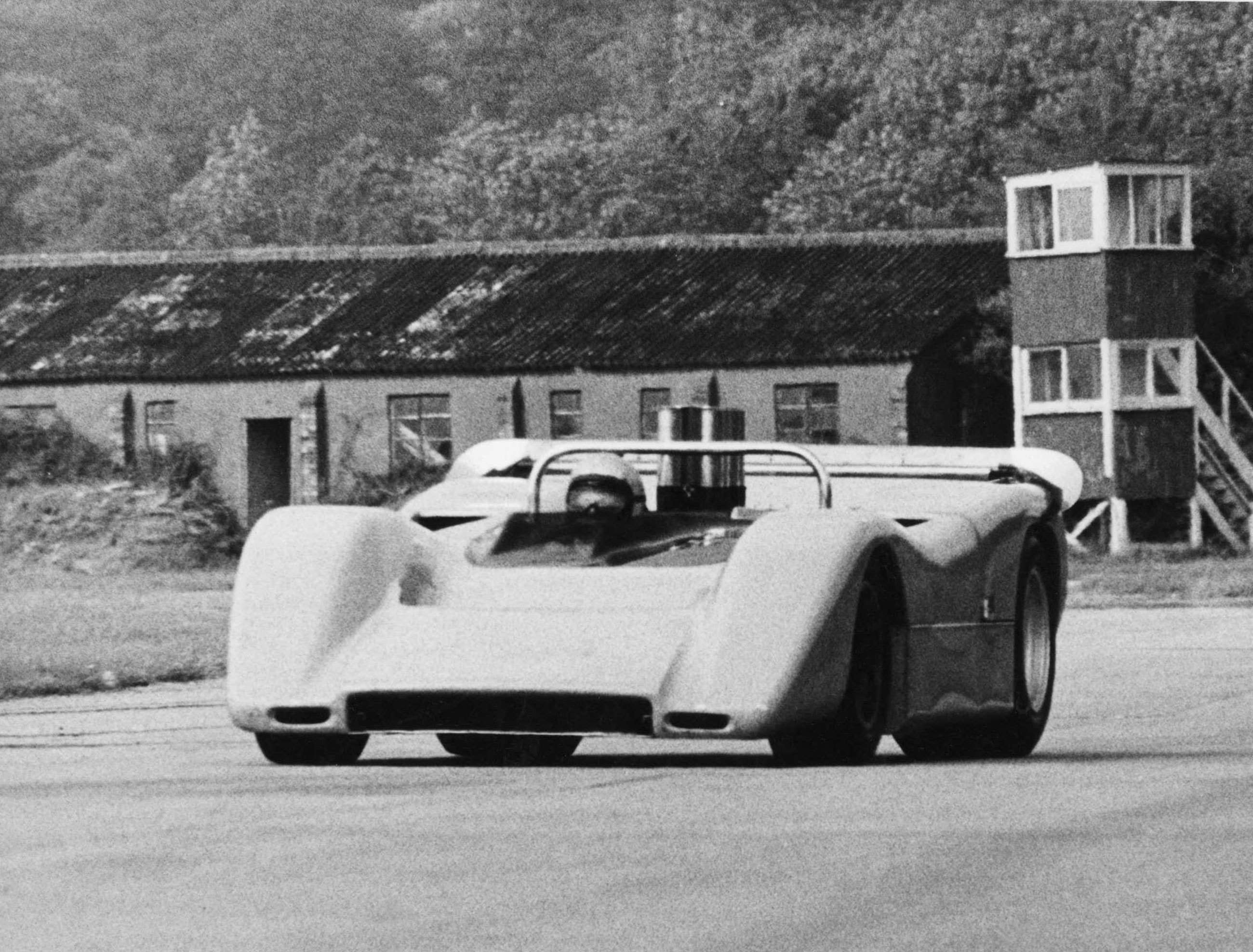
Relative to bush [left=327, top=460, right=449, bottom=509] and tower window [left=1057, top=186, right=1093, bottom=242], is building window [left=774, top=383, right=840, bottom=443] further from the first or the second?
bush [left=327, top=460, right=449, bottom=509]

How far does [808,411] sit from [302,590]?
48.9 m

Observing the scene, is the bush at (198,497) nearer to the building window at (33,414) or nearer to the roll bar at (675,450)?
the building window at (33,414)

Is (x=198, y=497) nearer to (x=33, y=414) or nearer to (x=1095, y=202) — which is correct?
(x=33, y=414)

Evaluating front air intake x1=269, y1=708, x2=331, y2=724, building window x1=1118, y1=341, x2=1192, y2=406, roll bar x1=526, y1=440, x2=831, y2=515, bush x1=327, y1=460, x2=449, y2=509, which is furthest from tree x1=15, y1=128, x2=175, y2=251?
front air intake x1=269, y1=708, x2=331, y2=724

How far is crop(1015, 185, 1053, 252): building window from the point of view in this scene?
56125mm

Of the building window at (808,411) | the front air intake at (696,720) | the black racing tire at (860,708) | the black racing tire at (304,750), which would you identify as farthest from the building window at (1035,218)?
the front air intake at (696,720)

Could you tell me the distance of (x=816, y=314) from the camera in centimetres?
6112

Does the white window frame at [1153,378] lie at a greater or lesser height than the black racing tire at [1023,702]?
greater

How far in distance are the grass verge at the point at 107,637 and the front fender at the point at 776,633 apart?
28.3ft

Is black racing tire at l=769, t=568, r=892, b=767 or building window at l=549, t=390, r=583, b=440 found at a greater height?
building window at l=549, t=390, r=583, b=440

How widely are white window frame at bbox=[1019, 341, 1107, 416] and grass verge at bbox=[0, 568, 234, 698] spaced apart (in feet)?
51.0

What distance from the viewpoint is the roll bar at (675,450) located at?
12344 millimetres

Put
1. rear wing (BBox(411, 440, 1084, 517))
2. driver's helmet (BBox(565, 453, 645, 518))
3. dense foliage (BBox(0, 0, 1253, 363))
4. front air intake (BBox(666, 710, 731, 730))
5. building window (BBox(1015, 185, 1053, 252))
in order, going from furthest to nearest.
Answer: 1. dense foliage (BBox(0, 0, 1253, 363))
2. building window (BBox(1015, 185, 1053, 252))
3. rear wing (BBox(411, 440, 1084, 517))
4. driver's helmet (BBox(565, 453, 645, 518))
5. front air intake (BBox(666, 710, 731, 730))

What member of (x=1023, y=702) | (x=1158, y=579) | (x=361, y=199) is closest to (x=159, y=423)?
(x=1158, y=579)
